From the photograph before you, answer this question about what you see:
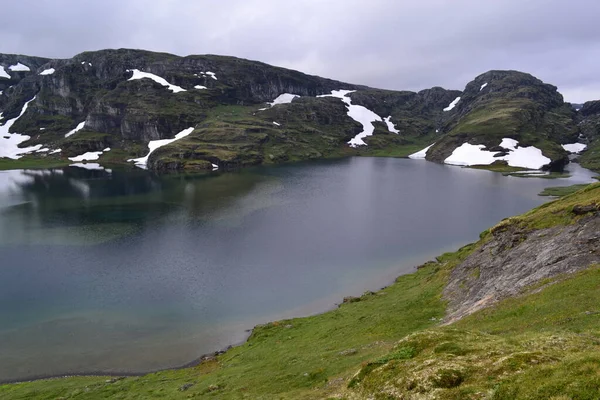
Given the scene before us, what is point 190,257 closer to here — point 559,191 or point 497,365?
point 497,365

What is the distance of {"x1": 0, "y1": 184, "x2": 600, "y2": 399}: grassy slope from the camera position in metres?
12.1

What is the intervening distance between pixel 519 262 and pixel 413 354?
24.7m

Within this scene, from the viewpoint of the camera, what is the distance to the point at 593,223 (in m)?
32.0

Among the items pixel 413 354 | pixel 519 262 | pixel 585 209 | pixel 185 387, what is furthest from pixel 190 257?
pixel 585 209

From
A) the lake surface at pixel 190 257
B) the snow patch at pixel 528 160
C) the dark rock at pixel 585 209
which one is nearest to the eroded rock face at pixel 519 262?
the dark rock at pixel 585 209

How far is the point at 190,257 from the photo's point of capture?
66.5 meters

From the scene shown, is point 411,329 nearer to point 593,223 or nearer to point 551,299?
point 551,299

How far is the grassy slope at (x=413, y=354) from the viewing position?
39.8 feet

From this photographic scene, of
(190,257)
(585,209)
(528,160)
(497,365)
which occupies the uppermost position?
(528,160)

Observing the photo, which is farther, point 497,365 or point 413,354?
point 413,354

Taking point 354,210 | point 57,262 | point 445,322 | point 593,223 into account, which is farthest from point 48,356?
point 354,210

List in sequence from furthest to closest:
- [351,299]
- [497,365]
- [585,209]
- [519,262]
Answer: [351,299] → [519,262] → [585,209] → [497,365]

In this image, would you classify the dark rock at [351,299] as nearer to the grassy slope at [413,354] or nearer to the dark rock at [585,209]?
the grassy slope at [413,354]

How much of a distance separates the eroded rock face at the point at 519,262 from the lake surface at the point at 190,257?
1755 cm
